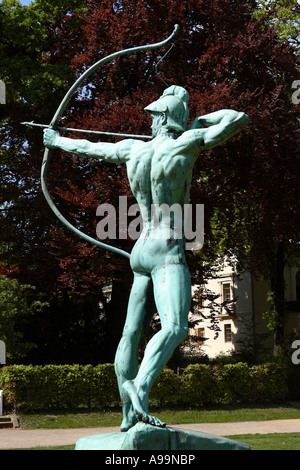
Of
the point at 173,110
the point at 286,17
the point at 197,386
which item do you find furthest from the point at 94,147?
the point at 286,17

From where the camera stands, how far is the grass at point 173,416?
15.8 meters

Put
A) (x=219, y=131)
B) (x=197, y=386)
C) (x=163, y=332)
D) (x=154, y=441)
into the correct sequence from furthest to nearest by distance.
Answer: (x=197, y=386), (x=219, y=131), (x=163, y=332), (x=154, y=441)

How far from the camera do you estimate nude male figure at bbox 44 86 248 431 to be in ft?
16.6

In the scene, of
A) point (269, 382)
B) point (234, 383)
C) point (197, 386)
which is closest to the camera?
point (197, 386)

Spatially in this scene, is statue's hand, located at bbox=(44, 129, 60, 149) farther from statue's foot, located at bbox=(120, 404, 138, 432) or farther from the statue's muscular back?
statue's foot, located at bbox=(120, 404, 138, 432)

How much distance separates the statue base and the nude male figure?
11 cm

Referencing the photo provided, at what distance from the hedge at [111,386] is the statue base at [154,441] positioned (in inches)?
504

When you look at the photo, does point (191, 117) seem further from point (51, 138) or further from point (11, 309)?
point (51, 138)

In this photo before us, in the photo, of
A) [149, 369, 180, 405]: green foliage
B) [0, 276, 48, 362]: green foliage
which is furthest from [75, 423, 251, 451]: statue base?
[149, 369, 180, 405]: green foliage

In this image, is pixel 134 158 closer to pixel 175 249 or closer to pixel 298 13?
pixel 175 249

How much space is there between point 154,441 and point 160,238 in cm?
157

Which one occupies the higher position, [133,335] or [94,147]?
[94,147]

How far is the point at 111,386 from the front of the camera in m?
18.5

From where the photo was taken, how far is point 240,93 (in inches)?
776
